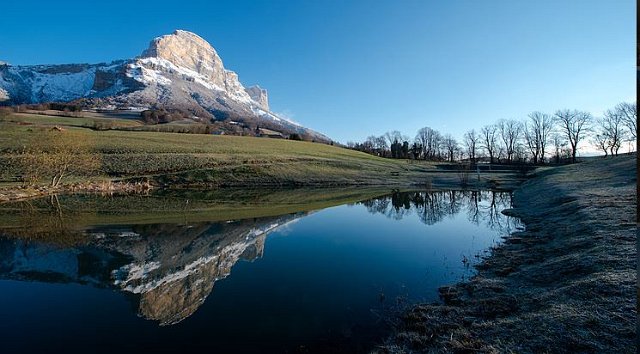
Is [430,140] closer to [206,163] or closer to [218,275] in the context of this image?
[206,163]

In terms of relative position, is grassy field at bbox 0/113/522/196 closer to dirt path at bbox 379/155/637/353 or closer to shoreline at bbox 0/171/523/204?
shoreline at bbox 0/171/523/204

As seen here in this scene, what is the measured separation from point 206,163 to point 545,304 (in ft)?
196

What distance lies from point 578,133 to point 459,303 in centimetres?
12079

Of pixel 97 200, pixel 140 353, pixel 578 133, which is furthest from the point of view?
pixel 578 133

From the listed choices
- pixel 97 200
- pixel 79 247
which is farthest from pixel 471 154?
pixel 79 247

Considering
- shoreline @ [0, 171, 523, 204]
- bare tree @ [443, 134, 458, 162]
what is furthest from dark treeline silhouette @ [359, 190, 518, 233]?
bare tree @ [443, 134, 458, 162]

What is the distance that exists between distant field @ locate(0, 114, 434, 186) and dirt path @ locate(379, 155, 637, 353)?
48.1m

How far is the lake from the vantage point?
956cm

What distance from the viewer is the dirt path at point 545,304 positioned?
291 inches

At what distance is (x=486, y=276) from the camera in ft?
44.0

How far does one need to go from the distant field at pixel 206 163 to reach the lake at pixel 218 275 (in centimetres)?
2527

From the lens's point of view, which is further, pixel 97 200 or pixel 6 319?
pixel 97 200

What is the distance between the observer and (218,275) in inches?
577

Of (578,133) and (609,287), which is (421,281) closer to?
(609,287)
